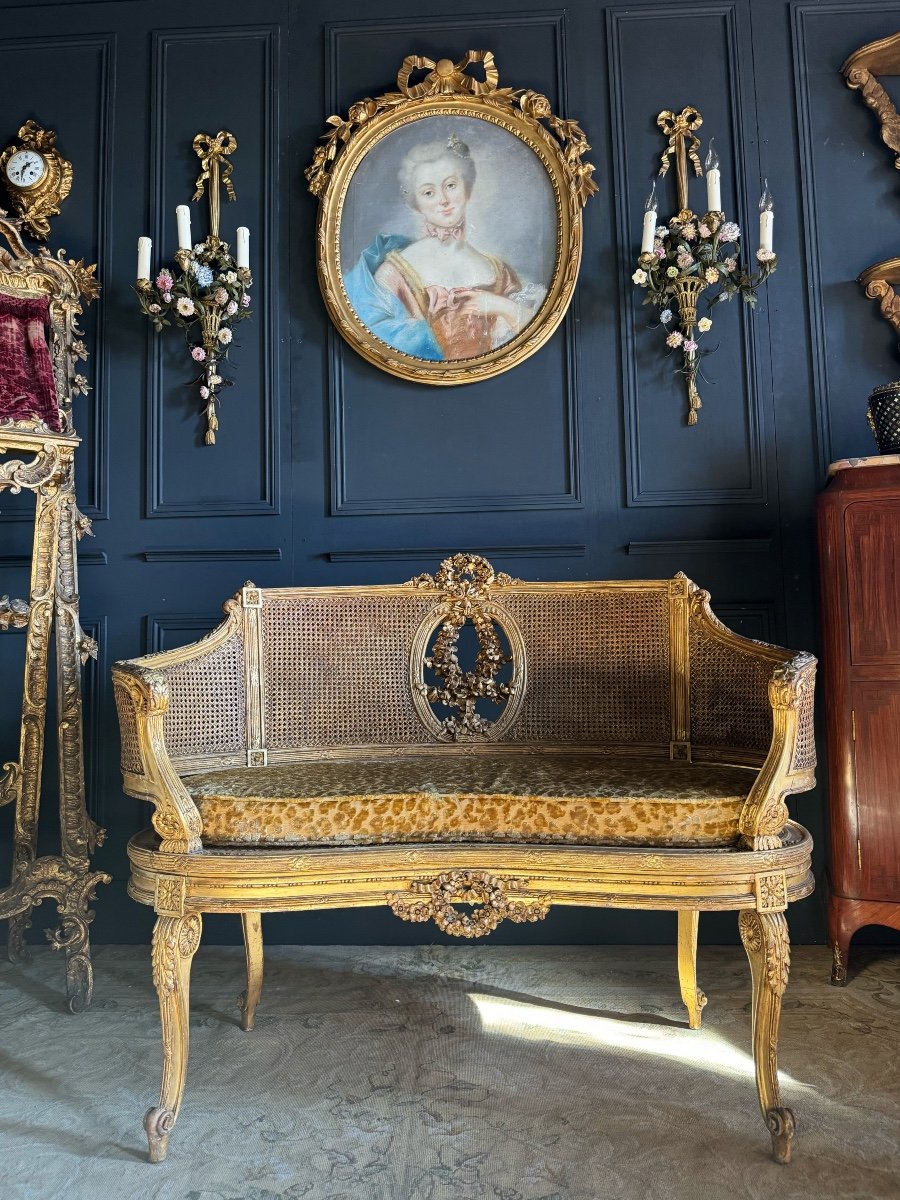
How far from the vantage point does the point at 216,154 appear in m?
3.17

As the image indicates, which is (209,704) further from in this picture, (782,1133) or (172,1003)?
(782,1133)

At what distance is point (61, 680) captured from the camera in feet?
8.79

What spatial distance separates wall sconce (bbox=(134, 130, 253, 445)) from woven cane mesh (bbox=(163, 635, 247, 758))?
1.03m

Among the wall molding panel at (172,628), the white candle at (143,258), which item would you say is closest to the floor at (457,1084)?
the wall molding panel at (172,628)

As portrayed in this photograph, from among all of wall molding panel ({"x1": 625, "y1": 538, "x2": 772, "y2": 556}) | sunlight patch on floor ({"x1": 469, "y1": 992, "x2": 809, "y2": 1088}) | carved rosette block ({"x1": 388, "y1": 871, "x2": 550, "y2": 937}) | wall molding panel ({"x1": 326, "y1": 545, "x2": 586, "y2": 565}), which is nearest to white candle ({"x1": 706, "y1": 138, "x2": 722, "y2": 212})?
wall molding panel ({"x1": 625, "y1": 538, "x2": 772, "y2": 556})

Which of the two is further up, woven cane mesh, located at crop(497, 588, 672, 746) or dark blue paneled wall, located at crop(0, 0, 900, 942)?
dark blue paneled wall, located at crop(0, 0, 900, 942)

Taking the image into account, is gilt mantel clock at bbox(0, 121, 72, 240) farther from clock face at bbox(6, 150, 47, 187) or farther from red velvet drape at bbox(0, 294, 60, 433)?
red velvet drape at bbox(0, 294, 60, 433)

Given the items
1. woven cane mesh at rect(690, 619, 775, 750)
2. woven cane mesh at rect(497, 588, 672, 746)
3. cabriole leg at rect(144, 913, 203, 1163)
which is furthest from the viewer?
woven cane mesh at rect(497, 588, 672, 746)

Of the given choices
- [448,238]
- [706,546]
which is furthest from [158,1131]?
[448,238]

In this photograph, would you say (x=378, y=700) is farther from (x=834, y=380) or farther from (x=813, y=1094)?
(x=834, y=380)

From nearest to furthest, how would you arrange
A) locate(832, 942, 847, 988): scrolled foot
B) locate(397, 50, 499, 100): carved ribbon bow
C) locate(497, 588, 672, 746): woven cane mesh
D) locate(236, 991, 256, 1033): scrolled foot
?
1. locate(236, 991, 256, 1033): scrolled foot
2. locate(497, 588, 672, 746): woven cane mesh
3. locate(832, 942, 847, 988): scrolled foot
4. locate(397, 50, 499, 100): carved ribbon bow

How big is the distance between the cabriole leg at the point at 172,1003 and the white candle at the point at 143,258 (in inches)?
85.1

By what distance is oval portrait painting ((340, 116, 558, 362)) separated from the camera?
3.08 metres

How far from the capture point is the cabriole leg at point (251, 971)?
2.33 m
